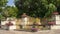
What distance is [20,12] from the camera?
3142cm

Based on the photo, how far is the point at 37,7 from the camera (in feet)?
96.1

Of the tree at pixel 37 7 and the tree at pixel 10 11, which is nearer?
the tree at pixel 37 7

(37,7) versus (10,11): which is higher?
(37,7)

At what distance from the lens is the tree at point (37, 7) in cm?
2706

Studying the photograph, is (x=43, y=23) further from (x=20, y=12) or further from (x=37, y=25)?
(x=20, y=12)

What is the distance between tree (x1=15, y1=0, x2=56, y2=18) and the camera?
2706cm

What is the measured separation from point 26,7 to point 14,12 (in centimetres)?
230

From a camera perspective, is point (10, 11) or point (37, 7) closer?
point (37, 7)

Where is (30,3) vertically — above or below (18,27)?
above

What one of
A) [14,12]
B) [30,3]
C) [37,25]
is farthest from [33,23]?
[14,12]

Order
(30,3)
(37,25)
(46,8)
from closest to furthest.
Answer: (37,25) → (46,8) → (30,3)

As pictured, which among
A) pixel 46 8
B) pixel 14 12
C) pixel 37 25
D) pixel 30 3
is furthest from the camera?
pixel 14 12

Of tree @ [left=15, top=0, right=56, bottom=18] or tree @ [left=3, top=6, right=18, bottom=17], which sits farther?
tree @ [left=3, top=6, right=18, bottom=17]

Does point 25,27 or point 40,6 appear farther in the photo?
point 40,6
